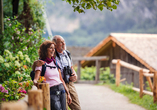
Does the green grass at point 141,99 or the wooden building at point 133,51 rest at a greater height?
the wooden building at point 133,51

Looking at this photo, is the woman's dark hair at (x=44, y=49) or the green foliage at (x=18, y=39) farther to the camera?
the green foliage at (x=18, y=39)

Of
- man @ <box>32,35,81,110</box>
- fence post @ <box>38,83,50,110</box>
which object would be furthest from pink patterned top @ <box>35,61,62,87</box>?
fence post @ <box>38,83,50,110</box>

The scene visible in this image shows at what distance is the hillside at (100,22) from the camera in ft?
281

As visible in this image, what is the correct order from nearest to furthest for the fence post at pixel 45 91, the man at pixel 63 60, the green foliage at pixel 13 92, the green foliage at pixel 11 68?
1. the fence post at pixel 45 91
2. the man at pixel 63 60
3. the green foliage at pixel 13 92
4. the green foliage at pixel 11 68

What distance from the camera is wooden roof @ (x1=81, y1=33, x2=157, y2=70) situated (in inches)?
463

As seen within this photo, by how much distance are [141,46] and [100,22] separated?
3189 inches

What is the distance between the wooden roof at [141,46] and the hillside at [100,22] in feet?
222

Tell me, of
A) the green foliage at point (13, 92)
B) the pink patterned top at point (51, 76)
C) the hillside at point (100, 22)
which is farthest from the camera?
A: the hillside at point (100, 22)

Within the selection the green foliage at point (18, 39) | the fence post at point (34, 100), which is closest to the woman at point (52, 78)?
the fence post at point (34, 100)

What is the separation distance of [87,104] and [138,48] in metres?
6.81

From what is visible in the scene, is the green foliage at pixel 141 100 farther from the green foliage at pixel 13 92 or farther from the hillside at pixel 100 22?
the hillside at pixel 100 22

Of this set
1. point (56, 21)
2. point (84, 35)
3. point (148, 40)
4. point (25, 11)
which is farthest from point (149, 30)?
point (25, 11)

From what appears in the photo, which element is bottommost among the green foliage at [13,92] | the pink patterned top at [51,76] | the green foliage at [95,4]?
the green foliage at [13,92]

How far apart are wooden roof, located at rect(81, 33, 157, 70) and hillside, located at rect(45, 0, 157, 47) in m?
67.5
